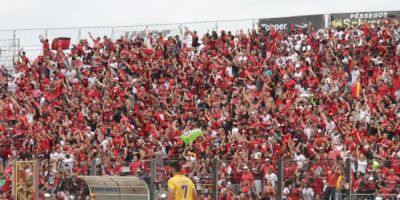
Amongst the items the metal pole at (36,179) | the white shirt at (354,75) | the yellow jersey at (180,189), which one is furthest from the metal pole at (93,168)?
the yellow jersey at (180,189)

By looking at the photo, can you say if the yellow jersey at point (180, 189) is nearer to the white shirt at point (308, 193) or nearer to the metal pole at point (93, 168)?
the white shirt at point (308, 193)

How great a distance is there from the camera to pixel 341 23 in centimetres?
4428

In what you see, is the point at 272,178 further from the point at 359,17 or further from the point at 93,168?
the point at 359,17

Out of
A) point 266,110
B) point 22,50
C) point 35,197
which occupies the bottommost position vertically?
point 35,197

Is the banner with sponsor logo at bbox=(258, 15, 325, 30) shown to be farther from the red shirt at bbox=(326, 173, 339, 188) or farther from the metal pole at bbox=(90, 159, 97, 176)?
the red shirt at bbox=(326, 173, 339, 188)

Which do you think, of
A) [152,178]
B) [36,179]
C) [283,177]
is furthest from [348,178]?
[36,179]

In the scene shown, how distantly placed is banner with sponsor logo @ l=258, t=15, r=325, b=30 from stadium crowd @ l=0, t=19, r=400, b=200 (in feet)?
4.93

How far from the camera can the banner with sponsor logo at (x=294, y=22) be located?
44.4 metres

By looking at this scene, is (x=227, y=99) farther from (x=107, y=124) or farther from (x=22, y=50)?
(x=22, y=50)

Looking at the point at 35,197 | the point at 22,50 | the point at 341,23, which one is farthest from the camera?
the point at 22,50

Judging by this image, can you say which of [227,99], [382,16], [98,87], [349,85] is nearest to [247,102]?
[227,99]

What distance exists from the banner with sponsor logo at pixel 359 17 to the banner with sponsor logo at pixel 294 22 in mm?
522

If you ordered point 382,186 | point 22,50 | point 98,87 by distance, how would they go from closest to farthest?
point 382,186 → point 98,87 → point 22,50

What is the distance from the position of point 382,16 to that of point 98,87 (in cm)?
1159
